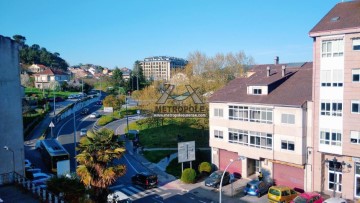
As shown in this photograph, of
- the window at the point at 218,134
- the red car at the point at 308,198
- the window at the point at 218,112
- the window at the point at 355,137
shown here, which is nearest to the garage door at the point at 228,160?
the window at the point at 218,134

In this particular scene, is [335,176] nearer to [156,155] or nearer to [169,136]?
[156,155]

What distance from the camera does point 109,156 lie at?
72.6 feet

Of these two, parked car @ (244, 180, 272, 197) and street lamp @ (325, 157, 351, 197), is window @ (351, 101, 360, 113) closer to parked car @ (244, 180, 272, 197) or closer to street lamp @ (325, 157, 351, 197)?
street lamp @ (325, 157, 351, 197)

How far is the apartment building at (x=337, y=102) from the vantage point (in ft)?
90.6

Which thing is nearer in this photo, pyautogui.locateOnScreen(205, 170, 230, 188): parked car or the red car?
the red car

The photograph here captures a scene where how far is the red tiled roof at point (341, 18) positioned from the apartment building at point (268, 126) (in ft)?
20.8

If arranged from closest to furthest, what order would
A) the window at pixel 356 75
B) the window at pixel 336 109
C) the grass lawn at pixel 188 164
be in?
1. the window at pixel 356 75
2. the window at pixel 336 109
3. the grass lawn at pixel 188 164

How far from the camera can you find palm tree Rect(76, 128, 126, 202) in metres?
21.6

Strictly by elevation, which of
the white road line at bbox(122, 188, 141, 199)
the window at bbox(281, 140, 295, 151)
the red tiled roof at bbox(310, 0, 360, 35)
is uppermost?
the red tiled roof at bbox(310, 0, 360, 35)

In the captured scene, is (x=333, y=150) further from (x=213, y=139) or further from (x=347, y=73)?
(x=213, y=139)

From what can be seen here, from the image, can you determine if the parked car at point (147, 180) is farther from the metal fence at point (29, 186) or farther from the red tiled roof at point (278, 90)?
the metal fence at point (29, 186)

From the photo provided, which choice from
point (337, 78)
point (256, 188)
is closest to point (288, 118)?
point (337, 78)

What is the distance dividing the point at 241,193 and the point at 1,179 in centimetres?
2165

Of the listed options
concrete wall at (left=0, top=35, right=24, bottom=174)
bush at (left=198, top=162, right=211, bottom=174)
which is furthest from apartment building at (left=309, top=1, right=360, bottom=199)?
concrete wall at (left=0, top=35, right=24, bottom=174)
